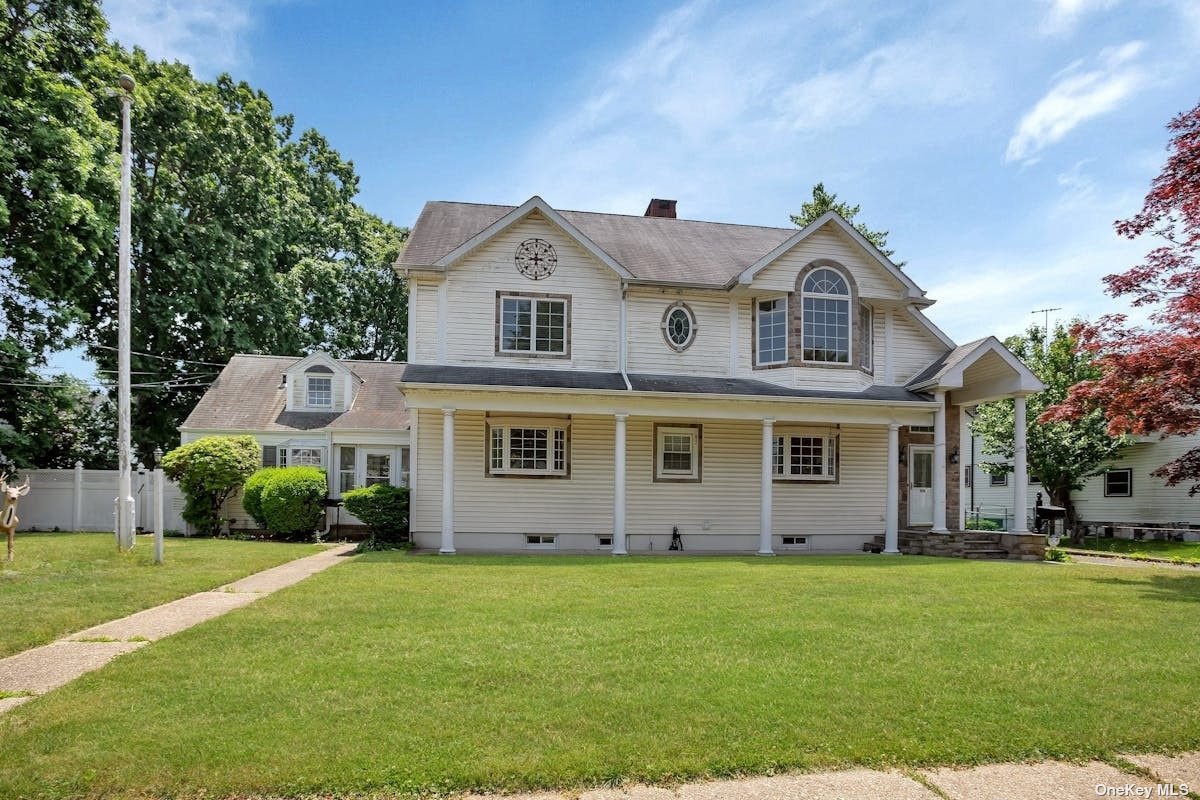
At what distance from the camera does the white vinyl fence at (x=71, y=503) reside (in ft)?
A: 69.6

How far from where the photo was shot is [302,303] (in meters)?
30.3

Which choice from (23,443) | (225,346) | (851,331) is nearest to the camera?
(851,331)

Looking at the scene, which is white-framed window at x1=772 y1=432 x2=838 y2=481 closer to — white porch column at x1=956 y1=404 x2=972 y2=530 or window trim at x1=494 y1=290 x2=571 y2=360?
white porch column at x1=956 y1=404 x2=972 y2=530

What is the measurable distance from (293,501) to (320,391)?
514cm

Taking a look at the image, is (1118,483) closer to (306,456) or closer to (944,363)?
(944,363)

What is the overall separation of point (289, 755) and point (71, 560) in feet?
38.1

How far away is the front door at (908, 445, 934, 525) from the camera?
18484 mm

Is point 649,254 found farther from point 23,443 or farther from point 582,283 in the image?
point 23,443

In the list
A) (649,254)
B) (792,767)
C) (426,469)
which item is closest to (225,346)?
(426,469)

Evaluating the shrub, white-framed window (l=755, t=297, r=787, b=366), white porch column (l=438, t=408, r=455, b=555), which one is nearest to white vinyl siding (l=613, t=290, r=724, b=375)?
white-framed window (l=755, t=297, r=787, b=366)

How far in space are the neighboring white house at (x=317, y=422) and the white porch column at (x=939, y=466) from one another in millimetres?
14470

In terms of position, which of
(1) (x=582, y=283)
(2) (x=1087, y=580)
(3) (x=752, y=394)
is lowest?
(2) (x=1087, y=580)

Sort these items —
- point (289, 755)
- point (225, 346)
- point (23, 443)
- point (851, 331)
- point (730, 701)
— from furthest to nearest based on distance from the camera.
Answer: point (225, 346), point (23, 443), point (851, 331), point (730, 701), point (289, 755)

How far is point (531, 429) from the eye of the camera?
1698 centimetres
